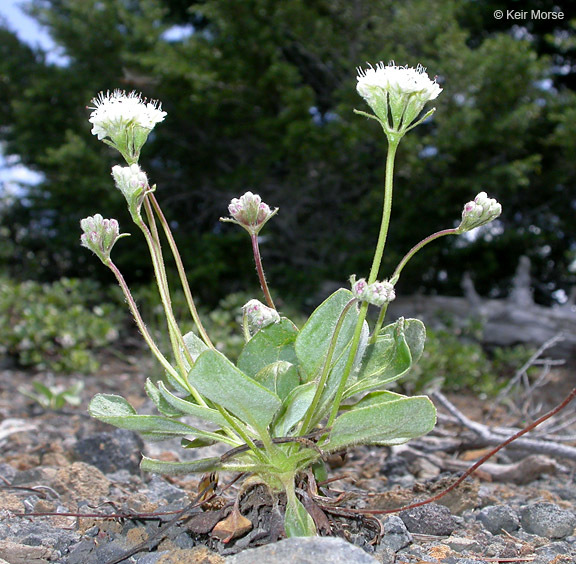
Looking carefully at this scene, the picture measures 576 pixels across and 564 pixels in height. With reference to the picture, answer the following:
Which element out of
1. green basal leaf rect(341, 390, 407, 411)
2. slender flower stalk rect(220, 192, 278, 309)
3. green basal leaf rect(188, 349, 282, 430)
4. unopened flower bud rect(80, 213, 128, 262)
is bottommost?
→ green basal leaf rect(341, 390, 407, 411)

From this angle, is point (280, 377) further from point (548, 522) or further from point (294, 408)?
point (548, 522)

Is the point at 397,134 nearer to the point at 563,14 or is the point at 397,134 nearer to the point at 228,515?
the point at 228,515

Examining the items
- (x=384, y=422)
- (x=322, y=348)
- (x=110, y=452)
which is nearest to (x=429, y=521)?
(x=384, y=422)

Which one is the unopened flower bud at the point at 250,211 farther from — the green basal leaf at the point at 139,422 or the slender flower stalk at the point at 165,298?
the green basal leaf at the point at 139,422

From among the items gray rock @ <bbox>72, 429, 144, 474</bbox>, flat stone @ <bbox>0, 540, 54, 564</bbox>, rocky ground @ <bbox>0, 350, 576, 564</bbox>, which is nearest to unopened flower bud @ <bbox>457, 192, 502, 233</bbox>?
rocky ground @ <bbox>0, 350, 576, 564</bbox>

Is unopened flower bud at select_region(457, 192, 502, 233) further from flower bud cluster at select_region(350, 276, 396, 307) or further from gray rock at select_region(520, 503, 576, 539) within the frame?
gray rock at select_region(520, 503, 576, 539)

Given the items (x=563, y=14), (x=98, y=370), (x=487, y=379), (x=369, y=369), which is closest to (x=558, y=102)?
(x=563, y=14)

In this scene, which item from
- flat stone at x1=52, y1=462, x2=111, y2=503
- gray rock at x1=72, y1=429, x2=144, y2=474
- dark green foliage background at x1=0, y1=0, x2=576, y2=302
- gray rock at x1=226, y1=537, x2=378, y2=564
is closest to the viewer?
gray rock at x1=226, y1=537, x2=378, y2=564
